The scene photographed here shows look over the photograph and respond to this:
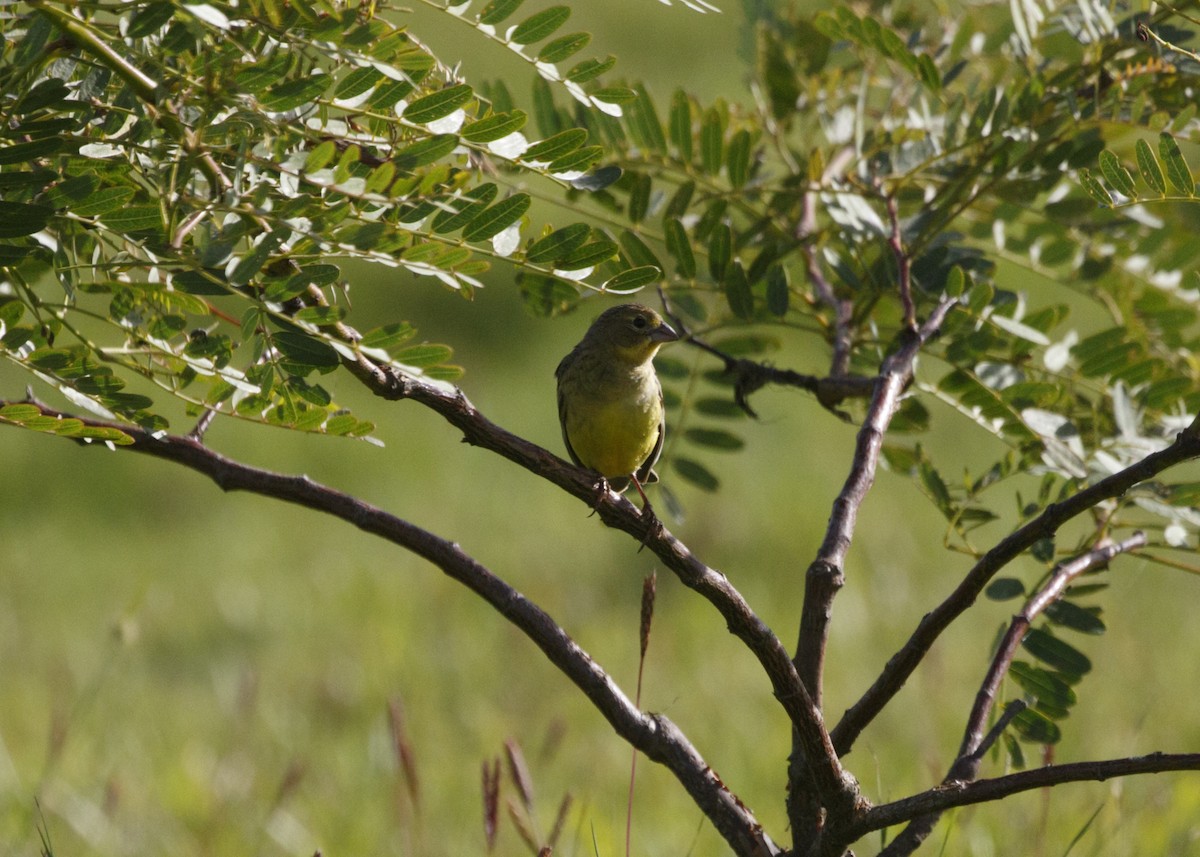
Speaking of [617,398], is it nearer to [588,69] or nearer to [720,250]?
[720,250]

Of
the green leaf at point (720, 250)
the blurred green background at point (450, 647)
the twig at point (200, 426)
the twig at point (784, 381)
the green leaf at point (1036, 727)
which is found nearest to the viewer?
the twig at point (200, 426)

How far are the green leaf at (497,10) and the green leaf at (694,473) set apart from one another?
161 cm

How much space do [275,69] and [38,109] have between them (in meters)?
0.31

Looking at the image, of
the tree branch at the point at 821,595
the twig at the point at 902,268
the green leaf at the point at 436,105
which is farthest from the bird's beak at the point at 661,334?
the green leaf at the point at 436,105

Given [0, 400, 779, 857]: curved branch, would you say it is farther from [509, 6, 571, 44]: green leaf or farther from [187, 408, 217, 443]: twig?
[509, 6, 571, 44]: green leaf

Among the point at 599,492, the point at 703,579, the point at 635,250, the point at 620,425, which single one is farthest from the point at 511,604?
the point at 620,425

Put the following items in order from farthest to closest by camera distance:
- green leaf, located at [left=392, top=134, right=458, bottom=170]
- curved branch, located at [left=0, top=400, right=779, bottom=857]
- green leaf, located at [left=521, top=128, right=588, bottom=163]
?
curved branch, located at [left=0, top=400, right=779, bottom=857] → green leaf, located at [left=521, top=128, right=588, bottom=163] → green leaf, located at [left=392, top=134, right=458, bottom=170]

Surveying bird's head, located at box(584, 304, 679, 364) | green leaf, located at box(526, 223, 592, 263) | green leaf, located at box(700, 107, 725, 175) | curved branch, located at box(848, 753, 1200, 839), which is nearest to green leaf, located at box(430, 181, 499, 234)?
green leaf, located at box(526, 223, 592, 263)

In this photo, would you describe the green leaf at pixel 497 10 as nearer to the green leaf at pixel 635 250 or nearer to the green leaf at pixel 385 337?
the green leaf at pixel 385 337

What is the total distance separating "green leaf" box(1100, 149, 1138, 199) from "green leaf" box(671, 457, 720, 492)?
1.59 meters

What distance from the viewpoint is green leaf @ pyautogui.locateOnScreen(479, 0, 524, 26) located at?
6.93 ft

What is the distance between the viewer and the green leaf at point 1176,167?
1.95 m

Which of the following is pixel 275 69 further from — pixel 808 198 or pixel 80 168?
pixel 808 198

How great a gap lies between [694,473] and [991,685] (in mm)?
1261
